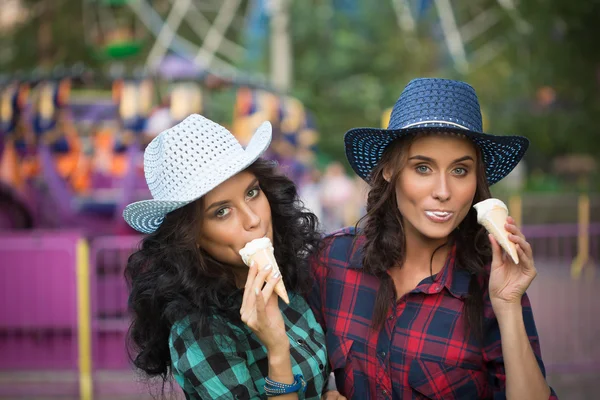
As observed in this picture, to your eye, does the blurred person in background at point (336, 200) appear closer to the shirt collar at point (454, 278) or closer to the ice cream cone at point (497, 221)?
the shirt collar at point (454, 278)

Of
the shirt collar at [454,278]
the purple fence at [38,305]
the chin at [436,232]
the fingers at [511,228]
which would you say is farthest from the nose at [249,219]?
the purple fence at [38,305]

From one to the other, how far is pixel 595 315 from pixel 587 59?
4207mm

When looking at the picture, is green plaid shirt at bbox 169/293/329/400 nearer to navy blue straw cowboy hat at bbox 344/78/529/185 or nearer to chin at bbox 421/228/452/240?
chin at bbox 421/228/452/240

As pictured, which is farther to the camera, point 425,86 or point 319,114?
point 319,114

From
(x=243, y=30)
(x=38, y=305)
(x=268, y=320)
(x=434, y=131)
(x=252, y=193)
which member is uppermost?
(x=243, y=30)

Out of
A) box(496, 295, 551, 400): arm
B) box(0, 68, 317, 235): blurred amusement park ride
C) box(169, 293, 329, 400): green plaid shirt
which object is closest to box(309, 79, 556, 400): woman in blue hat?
box(496, 295, 551, 400): arm

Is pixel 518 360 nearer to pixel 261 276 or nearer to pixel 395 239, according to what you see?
pixel 395 239

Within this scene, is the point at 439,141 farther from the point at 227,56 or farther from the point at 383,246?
the point at 227,56

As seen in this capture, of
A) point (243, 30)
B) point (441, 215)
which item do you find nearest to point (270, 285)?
point (441, 215)

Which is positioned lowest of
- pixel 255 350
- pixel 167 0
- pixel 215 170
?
pixel 255 350

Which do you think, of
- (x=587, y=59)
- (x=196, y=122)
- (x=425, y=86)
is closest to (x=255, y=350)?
(x=196, y=122)

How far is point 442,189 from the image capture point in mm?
2260

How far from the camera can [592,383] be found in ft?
20.0

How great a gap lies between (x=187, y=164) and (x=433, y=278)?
0.95m
